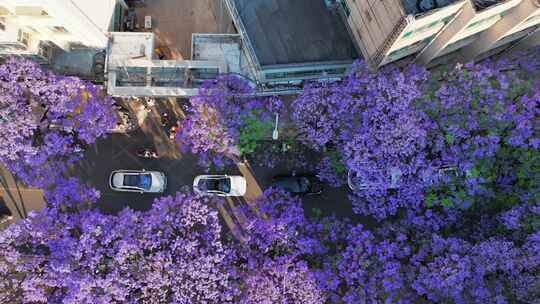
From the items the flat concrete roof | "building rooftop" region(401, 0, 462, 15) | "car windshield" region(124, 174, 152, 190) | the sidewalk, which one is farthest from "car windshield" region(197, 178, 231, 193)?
"building rooftop" region(401, 0, 462, 15)

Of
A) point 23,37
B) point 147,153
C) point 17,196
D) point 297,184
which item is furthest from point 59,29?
point 297,184

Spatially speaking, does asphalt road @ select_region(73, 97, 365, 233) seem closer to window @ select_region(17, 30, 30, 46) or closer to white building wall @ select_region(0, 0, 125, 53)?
white building wall @ select_region(0, 0, 125, 53)

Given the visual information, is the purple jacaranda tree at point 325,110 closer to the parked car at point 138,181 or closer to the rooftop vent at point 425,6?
the rooftop vent at point 425,6

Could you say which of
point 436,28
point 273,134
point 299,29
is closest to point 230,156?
point 273,134

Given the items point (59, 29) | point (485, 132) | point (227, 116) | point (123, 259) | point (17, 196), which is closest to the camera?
point (123, 259)

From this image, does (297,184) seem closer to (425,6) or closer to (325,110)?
(325,110)
